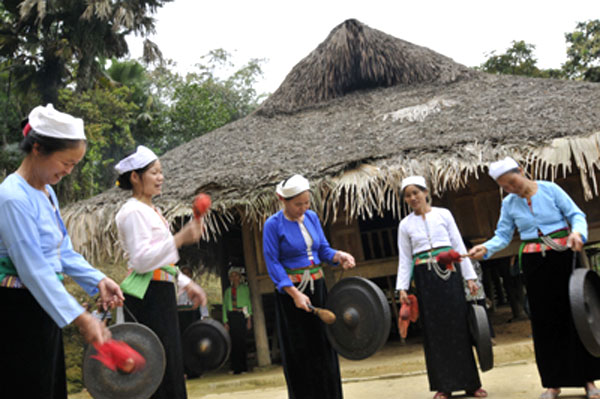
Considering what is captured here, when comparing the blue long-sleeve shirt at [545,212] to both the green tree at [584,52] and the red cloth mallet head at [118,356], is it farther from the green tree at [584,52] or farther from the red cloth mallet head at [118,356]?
the green tree at [584,52]

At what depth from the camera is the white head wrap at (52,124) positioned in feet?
7.36

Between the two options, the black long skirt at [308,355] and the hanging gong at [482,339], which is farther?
the hanging gong at [482,339]

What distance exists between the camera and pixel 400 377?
629 centimetres

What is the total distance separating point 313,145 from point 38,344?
7592 mm

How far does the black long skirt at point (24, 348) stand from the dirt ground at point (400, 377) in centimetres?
335

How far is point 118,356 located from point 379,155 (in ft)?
20.1

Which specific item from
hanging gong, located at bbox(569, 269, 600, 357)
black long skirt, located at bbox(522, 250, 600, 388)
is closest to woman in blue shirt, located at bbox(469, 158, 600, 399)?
black long skirt, located at bbox(522, 250, 600, 388)

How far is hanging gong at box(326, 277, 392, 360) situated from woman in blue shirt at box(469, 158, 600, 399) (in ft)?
2.89

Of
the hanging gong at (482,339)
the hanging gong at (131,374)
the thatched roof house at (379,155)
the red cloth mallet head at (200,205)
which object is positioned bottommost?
the hanging gong at (482,339)

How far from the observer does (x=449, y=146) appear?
7.88 metres

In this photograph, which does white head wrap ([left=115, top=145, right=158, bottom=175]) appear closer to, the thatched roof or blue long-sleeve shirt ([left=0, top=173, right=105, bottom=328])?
blue long-sleeve shirt ([left=0, top=173, right=105, bottom=328])

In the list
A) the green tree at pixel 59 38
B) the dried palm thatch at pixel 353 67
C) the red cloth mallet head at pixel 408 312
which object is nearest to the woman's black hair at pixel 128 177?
the red cloth mallet head at pixel 408 312

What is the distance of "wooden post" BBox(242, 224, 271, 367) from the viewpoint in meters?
9.15

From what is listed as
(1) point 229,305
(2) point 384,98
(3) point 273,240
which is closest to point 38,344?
(3) point 273,240
